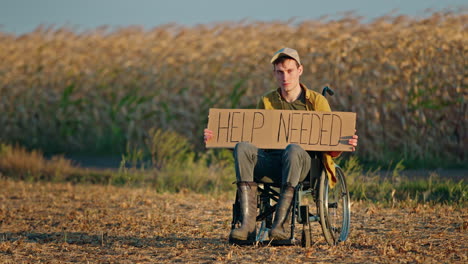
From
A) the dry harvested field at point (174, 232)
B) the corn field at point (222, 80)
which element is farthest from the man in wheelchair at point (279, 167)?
the corn field at point (222, 80)

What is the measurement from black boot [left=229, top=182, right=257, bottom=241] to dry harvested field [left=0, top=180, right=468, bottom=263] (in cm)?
20

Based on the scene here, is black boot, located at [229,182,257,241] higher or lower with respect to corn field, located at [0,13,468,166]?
lower

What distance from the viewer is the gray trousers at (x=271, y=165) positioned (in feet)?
19.5

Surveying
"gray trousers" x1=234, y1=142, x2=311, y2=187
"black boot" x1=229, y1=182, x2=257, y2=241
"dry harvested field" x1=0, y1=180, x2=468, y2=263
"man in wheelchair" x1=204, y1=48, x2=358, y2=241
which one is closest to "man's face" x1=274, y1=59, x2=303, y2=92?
"man in wheelchair" x1=204, y1=48, x2=358, y2=241

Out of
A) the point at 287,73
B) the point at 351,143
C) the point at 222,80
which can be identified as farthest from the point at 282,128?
the point at 222,80

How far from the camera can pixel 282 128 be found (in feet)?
21.1

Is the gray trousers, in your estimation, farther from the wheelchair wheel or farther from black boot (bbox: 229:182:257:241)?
the wheelchair wheel

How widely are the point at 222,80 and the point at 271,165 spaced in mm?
8854

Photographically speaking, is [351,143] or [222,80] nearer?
[351,143]

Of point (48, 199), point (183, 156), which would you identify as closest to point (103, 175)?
point (183, 156)

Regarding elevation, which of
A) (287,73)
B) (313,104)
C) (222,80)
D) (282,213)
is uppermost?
(222,80)

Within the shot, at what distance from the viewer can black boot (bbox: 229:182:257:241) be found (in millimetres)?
6000

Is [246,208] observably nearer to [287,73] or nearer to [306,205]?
[306,205]

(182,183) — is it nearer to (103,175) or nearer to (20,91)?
(103,175)
